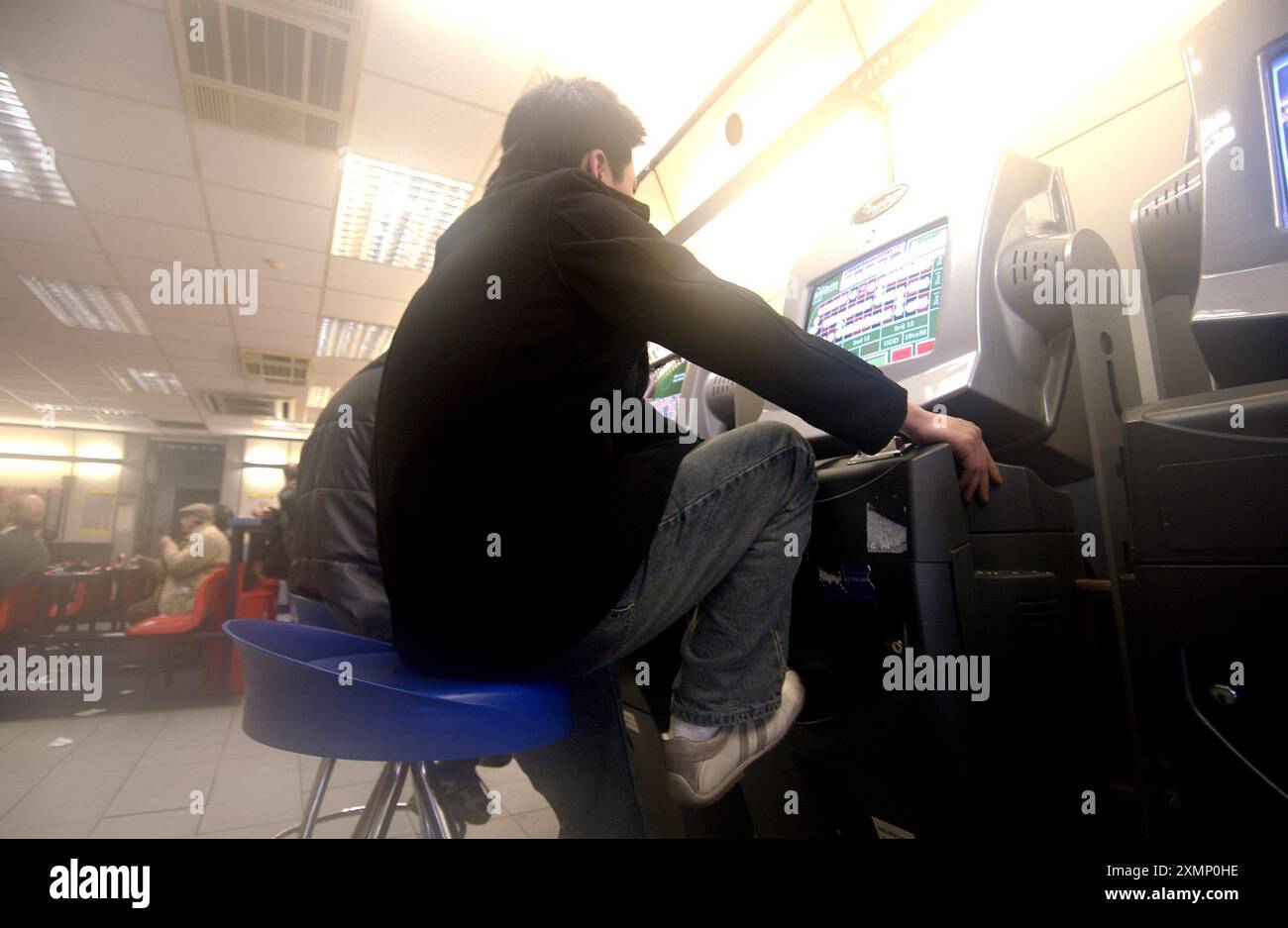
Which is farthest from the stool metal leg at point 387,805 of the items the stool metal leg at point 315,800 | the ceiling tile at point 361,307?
the ceiling tile at point 361,307

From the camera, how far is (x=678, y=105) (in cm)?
271

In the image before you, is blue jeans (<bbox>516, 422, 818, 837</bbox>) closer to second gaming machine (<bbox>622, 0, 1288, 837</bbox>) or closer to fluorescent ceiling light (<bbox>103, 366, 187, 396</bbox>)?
second gaming machine (<bbox>622, 0, 1288, 837</bbox>)

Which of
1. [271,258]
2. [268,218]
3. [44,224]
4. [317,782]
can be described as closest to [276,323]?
[271,258]

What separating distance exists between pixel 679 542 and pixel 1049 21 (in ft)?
5.90

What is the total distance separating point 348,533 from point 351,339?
5.69 metres

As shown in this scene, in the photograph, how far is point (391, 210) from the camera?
4215mm

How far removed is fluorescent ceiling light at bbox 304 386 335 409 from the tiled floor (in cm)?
544

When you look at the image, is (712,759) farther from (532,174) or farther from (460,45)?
(460,45)

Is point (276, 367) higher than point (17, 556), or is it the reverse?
point (276, 367)

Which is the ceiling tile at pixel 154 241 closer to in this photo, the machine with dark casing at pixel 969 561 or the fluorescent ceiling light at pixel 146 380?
the fluorescent ceiling light at pixel 146 380

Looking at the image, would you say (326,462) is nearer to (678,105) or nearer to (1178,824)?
(1178,824)

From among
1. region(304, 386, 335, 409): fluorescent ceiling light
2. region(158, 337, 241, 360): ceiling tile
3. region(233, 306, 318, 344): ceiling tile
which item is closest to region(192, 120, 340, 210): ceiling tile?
region(233, 306, 318, 344): ceiling tile

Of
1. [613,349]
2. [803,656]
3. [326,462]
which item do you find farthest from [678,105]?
[803,656]

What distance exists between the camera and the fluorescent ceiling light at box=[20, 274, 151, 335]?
17.5 ft
